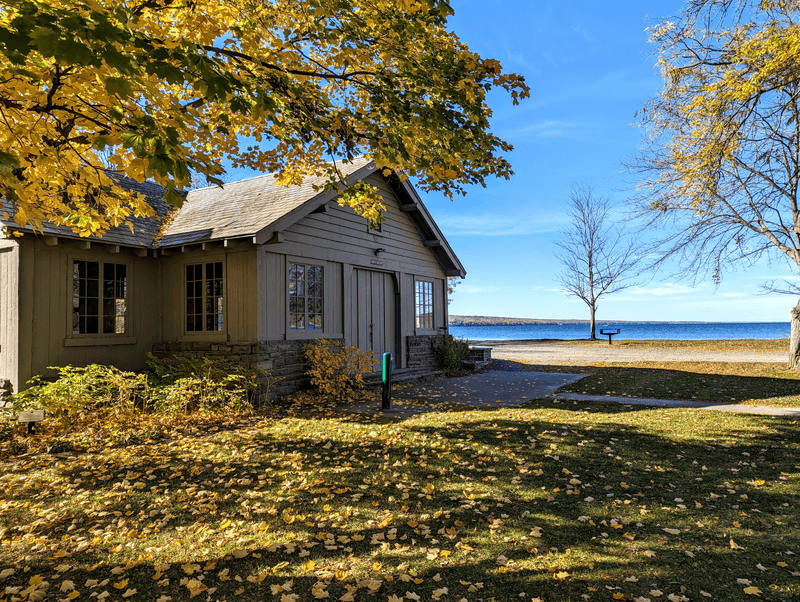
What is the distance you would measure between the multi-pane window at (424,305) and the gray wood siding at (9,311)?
9.39 metres

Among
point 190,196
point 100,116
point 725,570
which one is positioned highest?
point 190,196

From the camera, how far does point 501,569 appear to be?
11.1ft

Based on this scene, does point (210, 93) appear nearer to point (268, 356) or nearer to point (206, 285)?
point (268, 356)

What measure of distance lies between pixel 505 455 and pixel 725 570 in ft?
9.14

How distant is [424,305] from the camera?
50.0 ft

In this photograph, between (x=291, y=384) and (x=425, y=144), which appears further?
(x=291, y=384)

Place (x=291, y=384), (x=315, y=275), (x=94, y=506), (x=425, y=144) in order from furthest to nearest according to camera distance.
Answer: (x=315, y=275) → (x=291, y=384) → (x=425, y=144) → (x=94, y=506)

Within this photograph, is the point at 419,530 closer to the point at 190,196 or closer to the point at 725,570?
the point at 725,570

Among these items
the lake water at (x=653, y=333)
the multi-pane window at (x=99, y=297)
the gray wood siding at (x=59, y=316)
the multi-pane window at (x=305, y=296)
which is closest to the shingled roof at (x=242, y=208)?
the multi-pane window at (x=99, y=297)

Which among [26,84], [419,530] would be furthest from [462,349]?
[26,84]

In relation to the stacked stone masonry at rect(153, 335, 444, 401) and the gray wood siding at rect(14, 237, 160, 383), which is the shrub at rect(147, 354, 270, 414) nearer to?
the stacked stone masonry at rect(153, 335, 444, 401)

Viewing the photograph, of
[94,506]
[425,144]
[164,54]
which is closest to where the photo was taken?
[164,54]

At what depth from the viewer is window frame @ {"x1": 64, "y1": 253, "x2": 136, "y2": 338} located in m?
9.78

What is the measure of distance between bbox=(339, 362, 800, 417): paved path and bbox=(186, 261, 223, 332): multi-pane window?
3.65 meters
